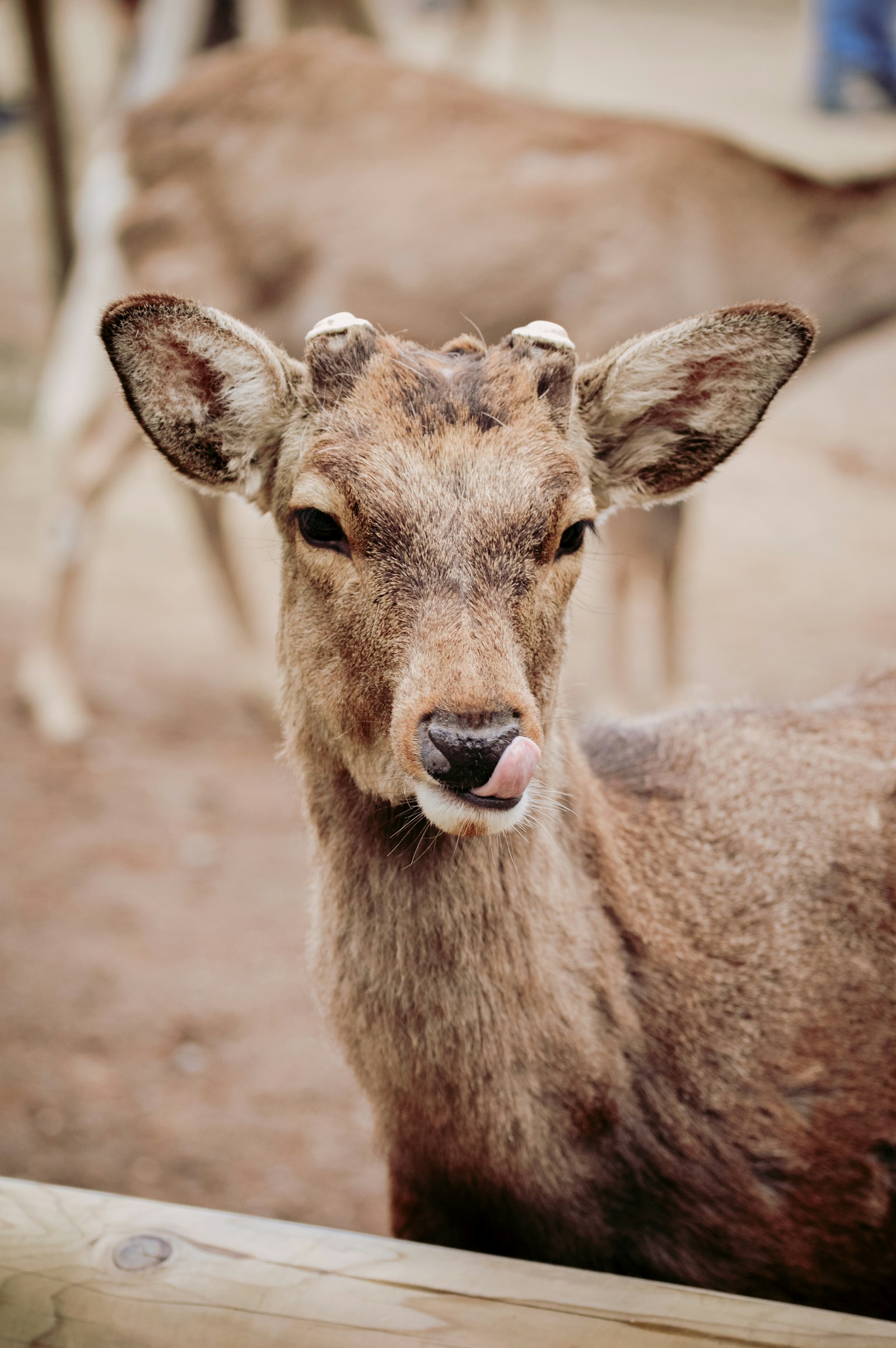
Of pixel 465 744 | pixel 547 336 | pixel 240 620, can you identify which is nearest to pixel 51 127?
pixel 240 620

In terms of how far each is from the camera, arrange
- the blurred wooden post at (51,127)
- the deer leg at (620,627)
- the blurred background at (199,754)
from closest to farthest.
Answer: the blurred background at (199,754), the deer leg at (620,627), the blurred wooden post at (51,127)

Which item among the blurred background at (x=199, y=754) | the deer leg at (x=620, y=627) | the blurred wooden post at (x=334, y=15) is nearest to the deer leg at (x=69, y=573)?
the blurred background at (x=199, y=754)

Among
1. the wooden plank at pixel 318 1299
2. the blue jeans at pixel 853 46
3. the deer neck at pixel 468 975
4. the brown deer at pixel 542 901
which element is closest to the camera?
the wooden plank at pixel 318 1299

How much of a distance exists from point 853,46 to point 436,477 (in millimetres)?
18319

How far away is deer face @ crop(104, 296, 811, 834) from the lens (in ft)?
7.21

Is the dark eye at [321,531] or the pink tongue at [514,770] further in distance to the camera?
the dark eye at [321,531]

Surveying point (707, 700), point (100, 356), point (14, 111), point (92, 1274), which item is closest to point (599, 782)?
point (707, 700)

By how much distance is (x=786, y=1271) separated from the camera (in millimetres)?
2664

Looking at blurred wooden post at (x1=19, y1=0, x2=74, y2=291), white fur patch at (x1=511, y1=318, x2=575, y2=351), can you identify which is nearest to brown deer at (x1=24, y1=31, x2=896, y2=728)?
white fur patch at (x1=511, y1=318, x2=575, y2=351)

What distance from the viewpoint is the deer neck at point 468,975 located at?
256cm

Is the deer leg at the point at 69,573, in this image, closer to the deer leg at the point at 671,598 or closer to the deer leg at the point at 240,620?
the deer leg at the point at 240,620

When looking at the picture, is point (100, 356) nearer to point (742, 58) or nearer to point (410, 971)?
point (410, 971)

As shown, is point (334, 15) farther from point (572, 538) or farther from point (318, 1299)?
point (318, 1299)

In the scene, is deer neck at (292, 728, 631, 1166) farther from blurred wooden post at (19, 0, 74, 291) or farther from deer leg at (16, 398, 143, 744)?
blurred wooden post at (19, 0, 74, 291)
